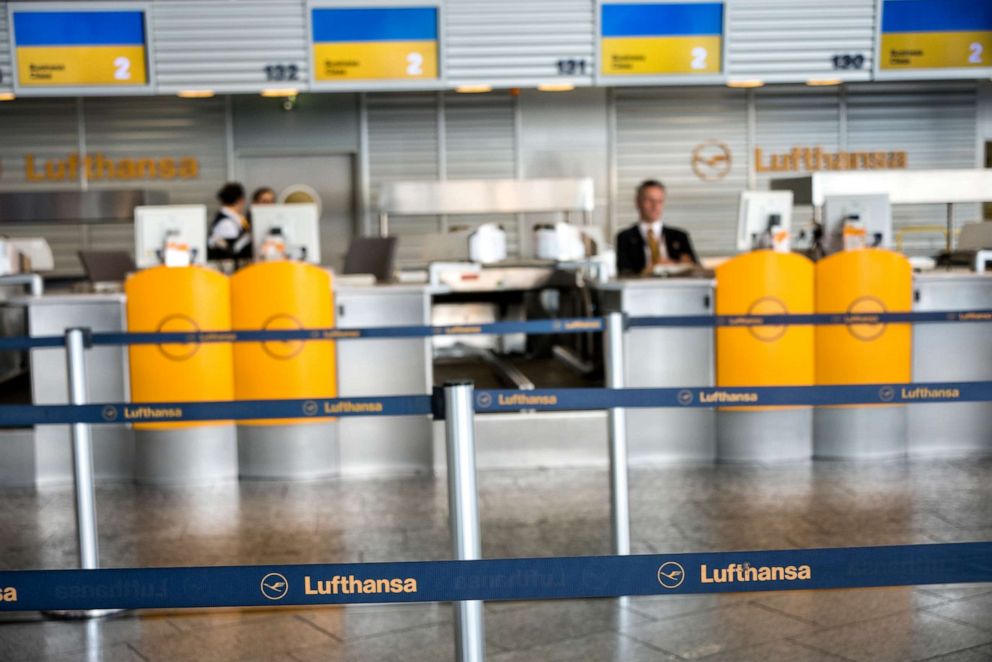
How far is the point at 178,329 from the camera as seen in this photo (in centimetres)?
580

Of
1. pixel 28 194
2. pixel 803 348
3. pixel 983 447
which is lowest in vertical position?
pixel 983 447

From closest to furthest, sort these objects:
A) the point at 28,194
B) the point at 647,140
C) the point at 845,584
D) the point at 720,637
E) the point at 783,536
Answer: the point at 845,584 < the point at 720,637 < the point at 783,536 < the point at 28,194 < the point at 647,140

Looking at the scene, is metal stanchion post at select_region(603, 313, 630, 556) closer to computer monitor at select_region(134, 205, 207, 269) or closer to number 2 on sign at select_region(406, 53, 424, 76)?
computer monitor at select_region(134, 205, 207, 269)

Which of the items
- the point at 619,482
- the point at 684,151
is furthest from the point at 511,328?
the point at 684,151

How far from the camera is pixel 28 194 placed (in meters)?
10.3

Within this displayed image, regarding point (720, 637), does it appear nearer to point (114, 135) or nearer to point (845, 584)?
point (845, 584)

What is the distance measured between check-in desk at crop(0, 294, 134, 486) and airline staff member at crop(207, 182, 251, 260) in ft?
7.56

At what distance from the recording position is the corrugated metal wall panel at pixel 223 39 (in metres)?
8.31

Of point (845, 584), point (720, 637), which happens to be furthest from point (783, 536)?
point (845, 584)

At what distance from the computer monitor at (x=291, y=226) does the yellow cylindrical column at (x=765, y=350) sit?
7.91 ft

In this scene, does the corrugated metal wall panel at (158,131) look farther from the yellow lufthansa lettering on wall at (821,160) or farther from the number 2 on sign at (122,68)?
the yellow lufthansa lettering on wall at (821,160)

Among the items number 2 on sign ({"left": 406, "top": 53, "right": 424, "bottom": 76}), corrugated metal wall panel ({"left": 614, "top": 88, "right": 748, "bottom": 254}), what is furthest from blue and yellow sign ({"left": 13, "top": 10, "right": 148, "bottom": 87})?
corrugated metal wall panel ({"left": 614, "top": 88, "right": 748, "bottom": 254})

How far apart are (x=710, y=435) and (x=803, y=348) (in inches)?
26.4

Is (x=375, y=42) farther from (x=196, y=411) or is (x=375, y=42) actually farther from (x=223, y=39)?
(x=196, y=411)
